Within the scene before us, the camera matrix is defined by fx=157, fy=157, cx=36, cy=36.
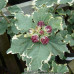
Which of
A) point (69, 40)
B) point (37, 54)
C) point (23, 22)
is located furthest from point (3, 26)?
point (69, 40)

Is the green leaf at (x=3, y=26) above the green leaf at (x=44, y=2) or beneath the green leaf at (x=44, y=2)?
beneath

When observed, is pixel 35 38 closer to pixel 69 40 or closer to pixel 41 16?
pixel 41 16

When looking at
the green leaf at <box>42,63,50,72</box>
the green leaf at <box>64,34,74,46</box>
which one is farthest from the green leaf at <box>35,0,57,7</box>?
the green leaf at <box>42,63,50,72</box>

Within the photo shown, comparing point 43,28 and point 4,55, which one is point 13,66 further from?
point 43,28

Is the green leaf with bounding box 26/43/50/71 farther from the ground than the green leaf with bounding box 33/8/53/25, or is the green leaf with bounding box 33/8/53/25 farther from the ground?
the green leaf with bounding box 33/8/53/25

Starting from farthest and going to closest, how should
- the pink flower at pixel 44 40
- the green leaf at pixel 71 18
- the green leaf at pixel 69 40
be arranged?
1. the green leaf at pixel 71 18
2. the green leaf at pixel 69 40
3. the pink flower at pixel 44 40

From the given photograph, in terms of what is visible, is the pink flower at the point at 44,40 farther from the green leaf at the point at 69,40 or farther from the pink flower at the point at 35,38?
the green leaf at the point at 69,40

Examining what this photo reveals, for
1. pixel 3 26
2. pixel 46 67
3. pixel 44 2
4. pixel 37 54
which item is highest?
pixel 44 2

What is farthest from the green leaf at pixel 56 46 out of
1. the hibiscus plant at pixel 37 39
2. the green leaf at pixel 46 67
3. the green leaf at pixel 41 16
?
the green leaf at pixel 46 67

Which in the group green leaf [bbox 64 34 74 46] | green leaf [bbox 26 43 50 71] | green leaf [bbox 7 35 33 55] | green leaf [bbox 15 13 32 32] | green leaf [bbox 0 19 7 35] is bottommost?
green leaf [bbox 64 34 74 46]

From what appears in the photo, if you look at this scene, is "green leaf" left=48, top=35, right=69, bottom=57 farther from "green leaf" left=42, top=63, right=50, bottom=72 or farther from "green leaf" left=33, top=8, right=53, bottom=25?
"green leaf" left=42, top=63, right=50, bottom=72
